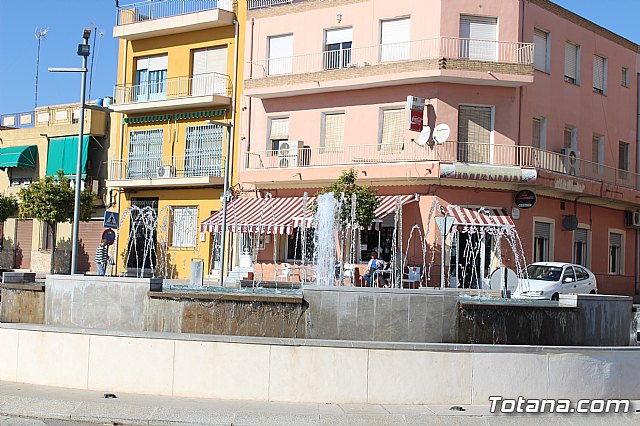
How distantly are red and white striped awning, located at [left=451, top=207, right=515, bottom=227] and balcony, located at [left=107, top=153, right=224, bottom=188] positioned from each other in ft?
32.9

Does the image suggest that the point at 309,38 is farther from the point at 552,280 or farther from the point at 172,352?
the point at 172,352

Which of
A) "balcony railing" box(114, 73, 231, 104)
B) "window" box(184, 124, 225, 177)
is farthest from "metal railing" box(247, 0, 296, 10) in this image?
"window" box(184, 124, 225, 177)

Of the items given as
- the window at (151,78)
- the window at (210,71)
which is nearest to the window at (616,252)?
the window at (210,71)

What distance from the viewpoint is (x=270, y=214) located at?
3031 cm

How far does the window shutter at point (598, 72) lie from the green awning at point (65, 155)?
21634 mm

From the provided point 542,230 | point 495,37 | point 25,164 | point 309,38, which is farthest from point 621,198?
point 25,164

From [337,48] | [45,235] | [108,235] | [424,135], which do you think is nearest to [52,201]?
[45,235]

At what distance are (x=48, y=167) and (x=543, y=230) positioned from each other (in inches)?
892

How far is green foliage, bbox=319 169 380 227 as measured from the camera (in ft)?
88.9

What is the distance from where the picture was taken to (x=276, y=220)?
29.7 m

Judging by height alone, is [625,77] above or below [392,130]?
above

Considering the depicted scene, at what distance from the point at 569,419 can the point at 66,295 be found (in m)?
7.42

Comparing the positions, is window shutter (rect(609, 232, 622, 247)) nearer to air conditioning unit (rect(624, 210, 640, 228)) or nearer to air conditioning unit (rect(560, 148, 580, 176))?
air conditioning unit (rect(624, 210, 640, 228))

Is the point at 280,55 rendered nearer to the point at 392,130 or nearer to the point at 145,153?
the point at 392,130
